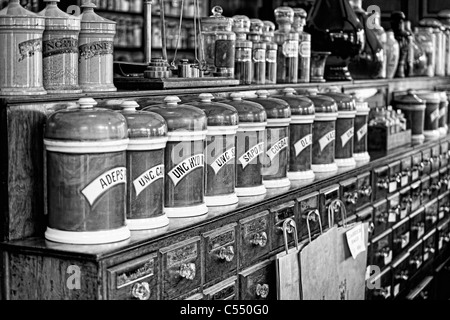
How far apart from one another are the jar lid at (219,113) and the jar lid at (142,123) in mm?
320

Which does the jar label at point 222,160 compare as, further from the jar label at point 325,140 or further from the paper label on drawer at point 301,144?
the jar label at point 325,140

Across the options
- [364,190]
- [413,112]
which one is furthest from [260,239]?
[413,112]


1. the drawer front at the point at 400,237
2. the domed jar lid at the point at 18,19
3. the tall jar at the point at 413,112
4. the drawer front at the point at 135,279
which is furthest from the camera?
the tall jar at the point at 413,112

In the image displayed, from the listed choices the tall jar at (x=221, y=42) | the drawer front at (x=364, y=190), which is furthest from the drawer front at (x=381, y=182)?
the tall jar at (x=221, y=42)

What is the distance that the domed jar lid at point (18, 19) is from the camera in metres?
2.00

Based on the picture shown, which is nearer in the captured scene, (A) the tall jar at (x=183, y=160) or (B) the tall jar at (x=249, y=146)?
(A) the tall jar at (x=183, y=160)

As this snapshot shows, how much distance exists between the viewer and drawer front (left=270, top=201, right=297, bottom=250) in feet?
8.98

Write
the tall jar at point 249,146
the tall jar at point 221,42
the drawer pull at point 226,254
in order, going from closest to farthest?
the drawer pull at point 226,254 < the tall jar at point 249,146 < the tall jar at point 221,42

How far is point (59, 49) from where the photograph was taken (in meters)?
2.11

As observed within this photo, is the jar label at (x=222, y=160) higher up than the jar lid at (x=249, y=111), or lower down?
lower down

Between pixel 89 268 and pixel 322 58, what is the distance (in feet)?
7.04

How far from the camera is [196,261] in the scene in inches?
88.8

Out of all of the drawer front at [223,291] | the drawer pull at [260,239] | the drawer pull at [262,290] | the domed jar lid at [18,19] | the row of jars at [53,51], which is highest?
the domed jar lid at [18,19]
